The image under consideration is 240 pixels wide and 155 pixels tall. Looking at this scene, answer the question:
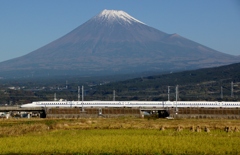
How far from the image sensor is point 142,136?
44.1 metres

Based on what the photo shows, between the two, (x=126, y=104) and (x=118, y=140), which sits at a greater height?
(x=126, y=104)

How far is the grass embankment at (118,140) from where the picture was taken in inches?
1475

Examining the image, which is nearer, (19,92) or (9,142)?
(9,142)

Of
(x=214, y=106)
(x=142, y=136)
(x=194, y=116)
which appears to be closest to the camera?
(x=142, y=136)

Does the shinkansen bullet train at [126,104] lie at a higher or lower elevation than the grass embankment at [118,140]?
higher

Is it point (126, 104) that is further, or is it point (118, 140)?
point (126, 104)

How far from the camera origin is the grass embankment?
3747 centimetres

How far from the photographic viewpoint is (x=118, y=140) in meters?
41.5

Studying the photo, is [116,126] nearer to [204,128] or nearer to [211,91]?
[204,128]

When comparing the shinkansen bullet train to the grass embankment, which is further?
the shinkansen bullet train

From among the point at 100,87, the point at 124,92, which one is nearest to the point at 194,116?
the point at 124,92

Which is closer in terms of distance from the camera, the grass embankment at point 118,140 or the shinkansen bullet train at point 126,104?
the grass embankment at point 118,140

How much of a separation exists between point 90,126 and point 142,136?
11463mm

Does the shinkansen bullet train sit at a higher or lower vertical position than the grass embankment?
higher
